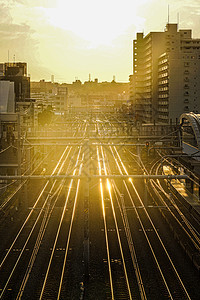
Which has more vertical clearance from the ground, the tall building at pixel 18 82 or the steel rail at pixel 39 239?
the tall building at pixel 18 82

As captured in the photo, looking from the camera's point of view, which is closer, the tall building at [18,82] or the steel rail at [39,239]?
the steel rail at [39,239]

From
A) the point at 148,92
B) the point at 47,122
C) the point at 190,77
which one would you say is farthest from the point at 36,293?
the point at 148,92

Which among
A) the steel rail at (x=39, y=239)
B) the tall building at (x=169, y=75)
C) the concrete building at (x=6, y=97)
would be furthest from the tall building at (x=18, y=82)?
the steel rail at (x=39, y=239)

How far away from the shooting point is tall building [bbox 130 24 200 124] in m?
42.1

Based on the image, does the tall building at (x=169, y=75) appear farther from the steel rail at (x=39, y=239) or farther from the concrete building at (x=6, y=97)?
the steel rail at (x=39, y=239)

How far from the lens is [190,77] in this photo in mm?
42062

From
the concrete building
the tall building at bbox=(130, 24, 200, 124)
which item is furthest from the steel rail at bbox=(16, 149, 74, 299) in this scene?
the tall building at bbox=(130, 24, 200, 124)

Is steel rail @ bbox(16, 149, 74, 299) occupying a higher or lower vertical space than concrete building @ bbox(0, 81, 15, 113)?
lower

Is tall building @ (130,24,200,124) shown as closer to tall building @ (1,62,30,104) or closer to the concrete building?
tall building @ (1,62,30,104)

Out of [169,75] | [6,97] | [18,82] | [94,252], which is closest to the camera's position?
[94,252]

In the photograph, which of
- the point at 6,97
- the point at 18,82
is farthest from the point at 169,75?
the point at 6,97

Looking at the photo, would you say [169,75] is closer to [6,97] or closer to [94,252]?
[6,97]

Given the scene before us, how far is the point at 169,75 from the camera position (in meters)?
42.7

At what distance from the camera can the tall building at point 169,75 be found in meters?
42.1
